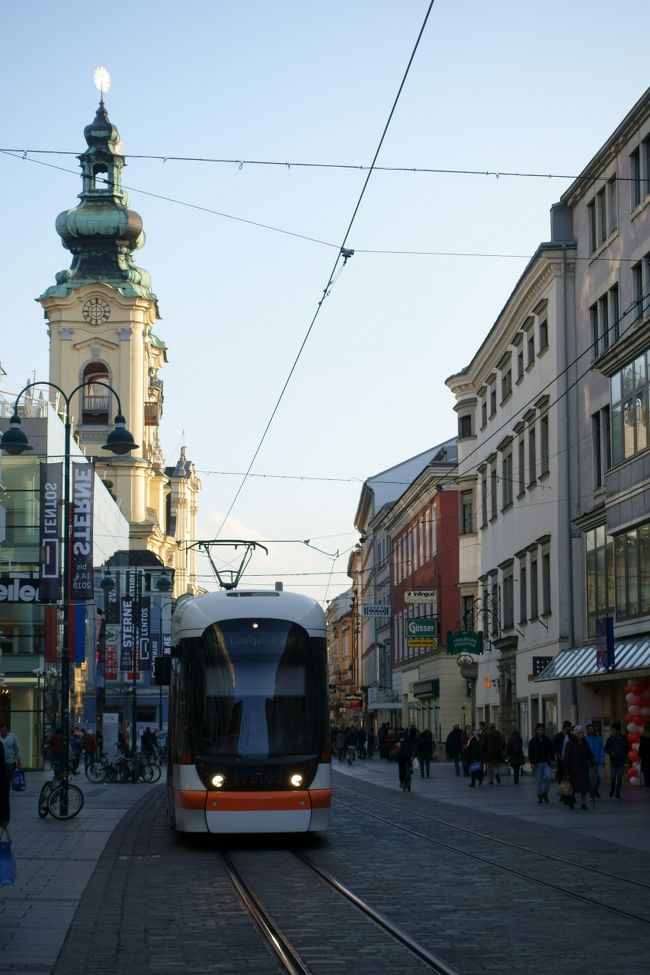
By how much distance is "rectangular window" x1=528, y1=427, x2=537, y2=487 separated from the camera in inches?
1959

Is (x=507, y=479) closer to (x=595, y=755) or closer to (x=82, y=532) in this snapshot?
(x=82, y=532)

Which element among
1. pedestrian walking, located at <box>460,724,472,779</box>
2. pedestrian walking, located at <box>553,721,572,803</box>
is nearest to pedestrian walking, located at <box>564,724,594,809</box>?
pedestrian walking, located at <box>553,721,572,803</box>

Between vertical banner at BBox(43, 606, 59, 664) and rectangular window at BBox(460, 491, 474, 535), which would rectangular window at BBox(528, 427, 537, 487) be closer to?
rectangular window at BBox(460, 491, 474, 535)

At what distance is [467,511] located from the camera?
6381 centimetres

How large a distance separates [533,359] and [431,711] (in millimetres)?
27618

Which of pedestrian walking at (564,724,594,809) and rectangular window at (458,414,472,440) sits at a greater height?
rectangular window at (458,414,472,440)

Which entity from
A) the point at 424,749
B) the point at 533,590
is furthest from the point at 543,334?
the point at 424,749

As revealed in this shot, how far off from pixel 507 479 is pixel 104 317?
6179 centimetres

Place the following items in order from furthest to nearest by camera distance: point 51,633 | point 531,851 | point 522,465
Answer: point 51,633
point 522,465
point 531,851

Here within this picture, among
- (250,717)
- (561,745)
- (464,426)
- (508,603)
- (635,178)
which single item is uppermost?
Answer: (635,178)

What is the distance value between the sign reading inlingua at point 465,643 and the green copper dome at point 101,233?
6183cm

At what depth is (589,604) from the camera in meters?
43.5

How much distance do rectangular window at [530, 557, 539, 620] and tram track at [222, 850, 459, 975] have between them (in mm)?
32238

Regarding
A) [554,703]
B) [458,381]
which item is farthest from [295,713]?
[458,381]
